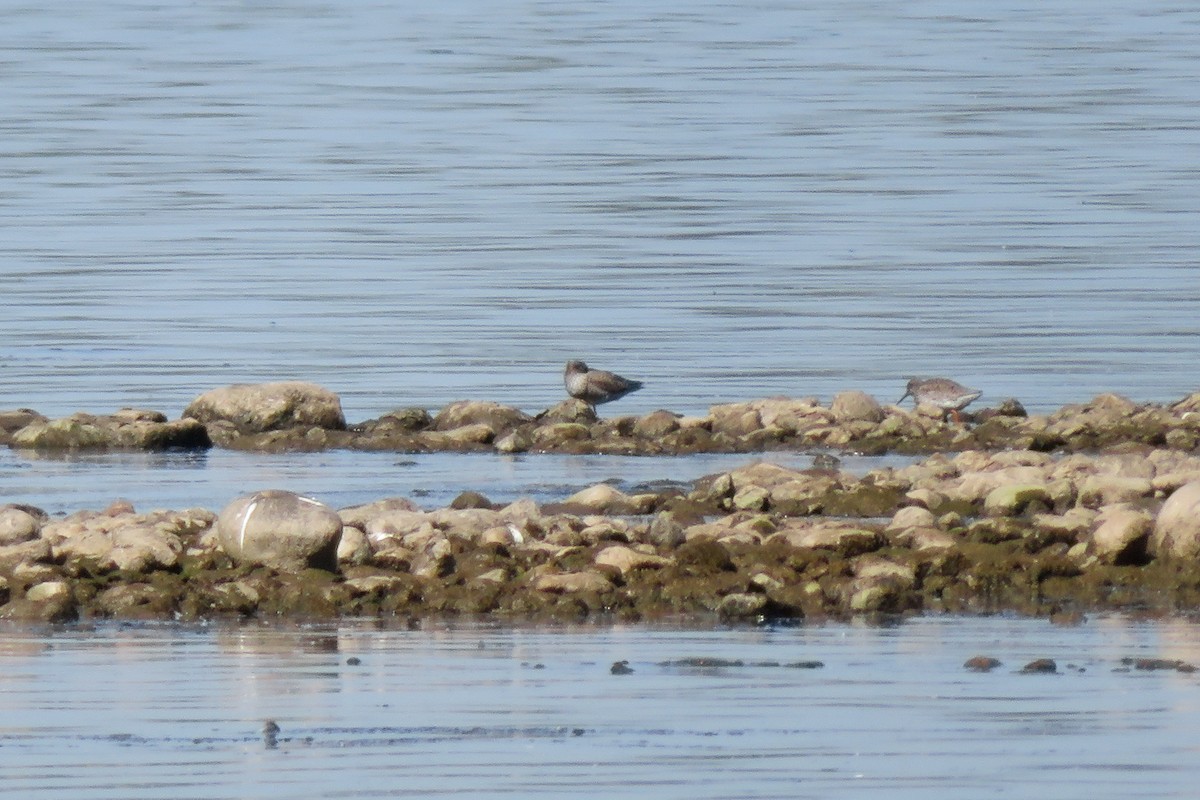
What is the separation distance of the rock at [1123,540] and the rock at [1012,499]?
1418mm

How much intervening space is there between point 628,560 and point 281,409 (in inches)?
298

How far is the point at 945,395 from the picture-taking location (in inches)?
809

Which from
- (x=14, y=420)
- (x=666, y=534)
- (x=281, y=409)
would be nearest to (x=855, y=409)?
(x=281, y=409)

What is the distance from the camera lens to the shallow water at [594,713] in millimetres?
9477

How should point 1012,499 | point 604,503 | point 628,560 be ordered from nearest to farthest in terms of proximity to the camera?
point 628,560
point 1012,499
point 604,503

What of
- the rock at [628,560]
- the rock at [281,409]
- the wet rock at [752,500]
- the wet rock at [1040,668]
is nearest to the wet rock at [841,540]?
the rock at [628,560]

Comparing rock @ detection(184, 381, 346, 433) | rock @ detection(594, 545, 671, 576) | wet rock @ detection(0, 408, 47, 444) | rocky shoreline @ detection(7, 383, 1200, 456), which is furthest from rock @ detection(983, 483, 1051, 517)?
wet rock @ detection(0, 408, 47, 444)

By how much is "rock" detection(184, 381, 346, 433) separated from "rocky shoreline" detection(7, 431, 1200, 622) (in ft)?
18.3

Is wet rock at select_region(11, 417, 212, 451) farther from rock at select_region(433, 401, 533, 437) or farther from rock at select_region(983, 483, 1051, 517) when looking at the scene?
rock at select_region(983, 483, 1051, 517)

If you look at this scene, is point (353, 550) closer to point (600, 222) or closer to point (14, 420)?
point (14, 420)

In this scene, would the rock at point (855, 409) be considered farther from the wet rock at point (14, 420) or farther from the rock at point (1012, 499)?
the wet rock at point (14, 420)

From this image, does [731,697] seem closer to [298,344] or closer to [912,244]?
[298,344]

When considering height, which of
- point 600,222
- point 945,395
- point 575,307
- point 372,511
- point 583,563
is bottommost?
point 583,563

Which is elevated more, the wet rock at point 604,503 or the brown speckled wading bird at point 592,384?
the brown speckled wading bird at point 592,384
